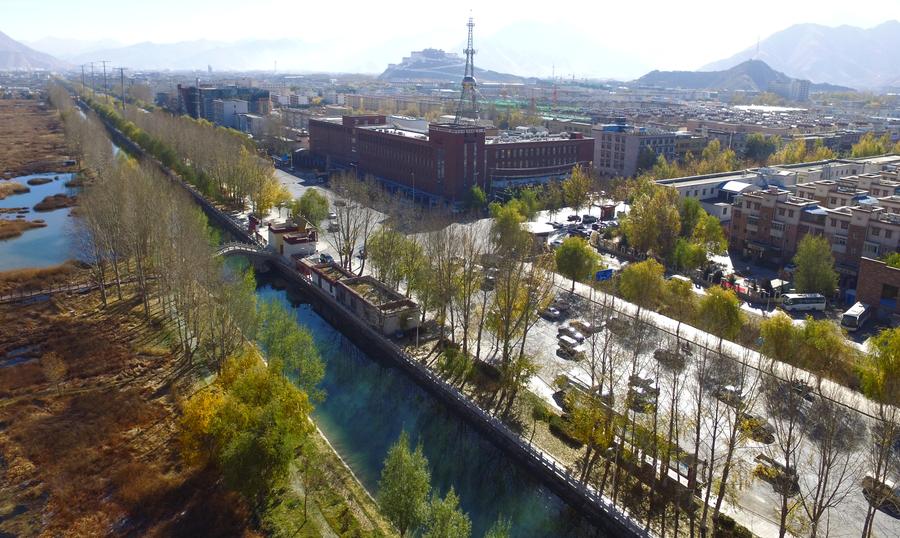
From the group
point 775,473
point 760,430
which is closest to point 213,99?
point 760,430

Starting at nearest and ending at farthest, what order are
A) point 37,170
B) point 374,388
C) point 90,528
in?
1. point 90,528
2. point 374,388
3. point 37,170

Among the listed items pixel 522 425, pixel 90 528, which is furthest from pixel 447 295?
pixel 90 528

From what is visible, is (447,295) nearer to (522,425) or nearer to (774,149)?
(522,425)

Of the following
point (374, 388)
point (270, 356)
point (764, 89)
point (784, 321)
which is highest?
point (764, 89)

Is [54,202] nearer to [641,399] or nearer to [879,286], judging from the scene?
[641,399]

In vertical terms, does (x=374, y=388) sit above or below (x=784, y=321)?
below

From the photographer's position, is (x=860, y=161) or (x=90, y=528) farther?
(x=860, y=161)

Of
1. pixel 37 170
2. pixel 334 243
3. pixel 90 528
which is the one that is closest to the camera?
pixel 90 528

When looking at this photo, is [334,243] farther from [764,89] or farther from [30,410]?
[764,89]
